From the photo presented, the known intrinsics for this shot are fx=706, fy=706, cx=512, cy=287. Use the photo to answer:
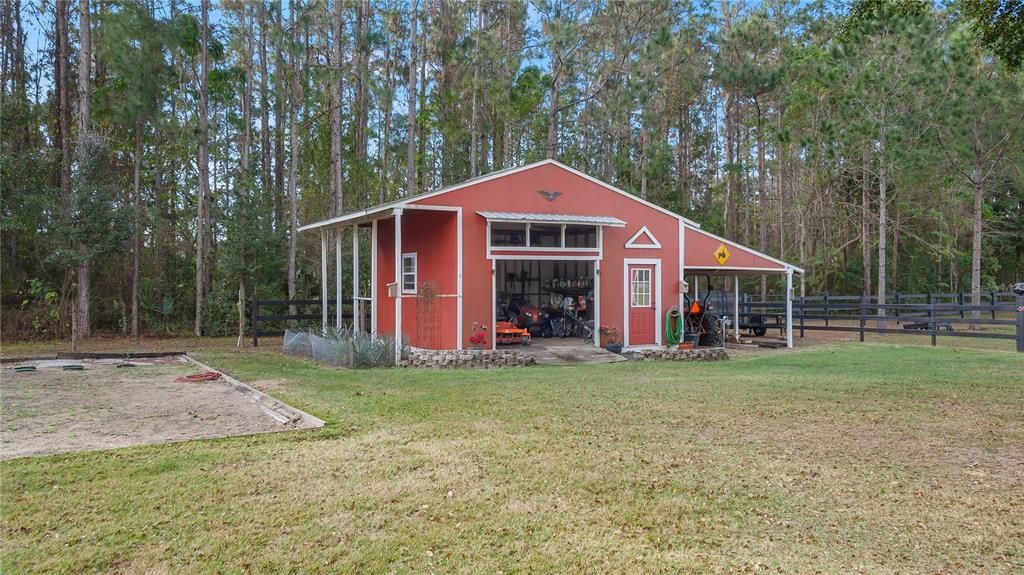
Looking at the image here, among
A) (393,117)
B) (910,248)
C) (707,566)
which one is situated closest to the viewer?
(707,566)

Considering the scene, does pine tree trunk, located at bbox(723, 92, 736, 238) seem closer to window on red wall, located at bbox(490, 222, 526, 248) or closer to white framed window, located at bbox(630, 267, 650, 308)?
white framed window, located at bbox(630, 267, 650, 308)

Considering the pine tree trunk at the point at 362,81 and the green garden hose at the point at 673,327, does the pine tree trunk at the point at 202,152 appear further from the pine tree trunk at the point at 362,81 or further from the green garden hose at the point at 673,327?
the green garden hose at the point at 673,327

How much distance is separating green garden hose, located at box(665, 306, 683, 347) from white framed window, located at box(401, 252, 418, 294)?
5738 mm

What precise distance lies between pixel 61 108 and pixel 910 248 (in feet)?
121

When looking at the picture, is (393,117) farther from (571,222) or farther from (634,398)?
(634,398)

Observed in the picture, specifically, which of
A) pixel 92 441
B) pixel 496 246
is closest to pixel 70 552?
pixel 92 441

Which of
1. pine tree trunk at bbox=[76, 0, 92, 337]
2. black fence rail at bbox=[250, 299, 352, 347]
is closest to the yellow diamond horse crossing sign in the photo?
black fence rail at bbox=[250, 299, 352, 347]

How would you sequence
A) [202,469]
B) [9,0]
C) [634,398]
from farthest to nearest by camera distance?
[9,0], [634,398], [202,469]

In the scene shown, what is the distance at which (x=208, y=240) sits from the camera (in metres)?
21.6

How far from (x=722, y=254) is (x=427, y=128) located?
1606cm

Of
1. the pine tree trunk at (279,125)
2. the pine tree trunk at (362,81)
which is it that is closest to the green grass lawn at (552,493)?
the pine tree trunk at (279,125)

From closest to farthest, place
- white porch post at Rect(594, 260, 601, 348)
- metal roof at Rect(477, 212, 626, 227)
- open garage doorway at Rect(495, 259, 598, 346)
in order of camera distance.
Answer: metal roof at Rect(477, 212, 626, 227) < white porch post at Rect(594, 260, 601, 348) < open garage doorway at Rect(495, 259, 598, 346)

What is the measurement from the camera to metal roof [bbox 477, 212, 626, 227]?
13.7 m

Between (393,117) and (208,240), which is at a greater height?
(393,117)
